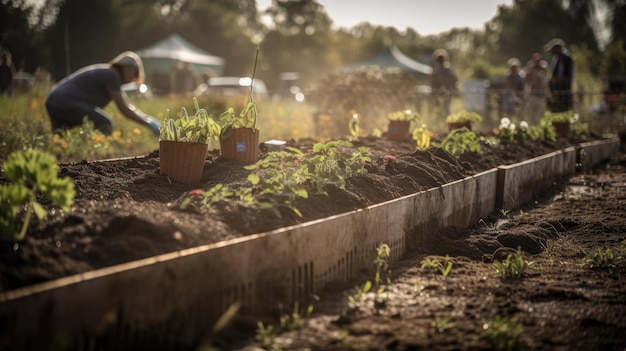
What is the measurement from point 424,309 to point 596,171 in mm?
8019

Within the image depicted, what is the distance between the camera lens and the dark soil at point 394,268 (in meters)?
3.16

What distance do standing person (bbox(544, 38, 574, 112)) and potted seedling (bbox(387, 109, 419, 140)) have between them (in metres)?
6.78

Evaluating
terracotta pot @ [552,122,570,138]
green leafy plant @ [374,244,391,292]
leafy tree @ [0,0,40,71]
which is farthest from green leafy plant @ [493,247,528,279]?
leafy tree @ [0,0,40,71]

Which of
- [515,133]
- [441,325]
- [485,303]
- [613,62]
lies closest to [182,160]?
[485,303]

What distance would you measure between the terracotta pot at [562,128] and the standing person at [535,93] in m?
3.11

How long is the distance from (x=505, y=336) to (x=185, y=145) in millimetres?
3011

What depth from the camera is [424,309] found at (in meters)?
3.66

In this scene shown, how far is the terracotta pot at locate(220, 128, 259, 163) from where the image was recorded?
6.07 meters

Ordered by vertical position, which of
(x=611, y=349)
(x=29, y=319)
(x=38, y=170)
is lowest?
(x=611, y=349)

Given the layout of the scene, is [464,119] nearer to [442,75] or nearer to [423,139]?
[423,139]

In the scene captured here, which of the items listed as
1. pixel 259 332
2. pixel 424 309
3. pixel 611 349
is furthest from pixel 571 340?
pixel 259 332

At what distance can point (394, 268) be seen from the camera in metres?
4.53

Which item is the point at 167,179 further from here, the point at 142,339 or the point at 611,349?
the point at 611,349

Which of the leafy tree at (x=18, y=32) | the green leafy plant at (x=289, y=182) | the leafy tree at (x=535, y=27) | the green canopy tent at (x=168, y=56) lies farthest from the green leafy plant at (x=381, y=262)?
the leafy tree at (x=535, y=27)
